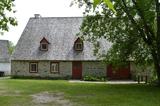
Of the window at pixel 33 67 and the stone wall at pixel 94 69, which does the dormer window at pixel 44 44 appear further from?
the stone wall at pixel 94 69

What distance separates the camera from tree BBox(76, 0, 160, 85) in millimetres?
33188

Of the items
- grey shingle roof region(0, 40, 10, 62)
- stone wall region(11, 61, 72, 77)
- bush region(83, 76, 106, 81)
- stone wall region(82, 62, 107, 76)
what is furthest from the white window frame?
grey shingle roof region(0, 40, 10, 62)

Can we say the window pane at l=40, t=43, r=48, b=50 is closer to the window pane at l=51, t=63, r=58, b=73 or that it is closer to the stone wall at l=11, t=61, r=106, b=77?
the stone wall at l=11, t=61, r=106, b=77

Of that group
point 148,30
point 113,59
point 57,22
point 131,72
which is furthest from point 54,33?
point 148,30

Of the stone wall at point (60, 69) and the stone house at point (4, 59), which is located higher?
the stone house at point (4, 59)

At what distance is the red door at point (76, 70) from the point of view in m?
51.3

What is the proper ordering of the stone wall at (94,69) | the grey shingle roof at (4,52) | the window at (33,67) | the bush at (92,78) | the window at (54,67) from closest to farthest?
the bush at (92,78)
the stone wall at (94,69)
the window at (54,67)
the window at (33,67)
the grey shingle roof at (4,52)

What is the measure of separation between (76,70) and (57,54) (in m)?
3.29

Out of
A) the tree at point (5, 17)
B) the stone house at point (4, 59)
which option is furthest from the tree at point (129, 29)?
the stone house at point (4, 59)

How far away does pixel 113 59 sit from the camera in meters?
37.2

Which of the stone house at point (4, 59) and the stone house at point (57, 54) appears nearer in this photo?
the stone house at point (57, 54)

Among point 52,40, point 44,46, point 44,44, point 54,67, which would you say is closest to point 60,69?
point 54,67

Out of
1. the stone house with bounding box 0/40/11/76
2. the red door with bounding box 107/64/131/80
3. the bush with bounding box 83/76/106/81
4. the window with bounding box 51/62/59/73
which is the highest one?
the stone house with bounding box 0/40/11/76

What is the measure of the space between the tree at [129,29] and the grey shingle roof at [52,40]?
14096 mm
